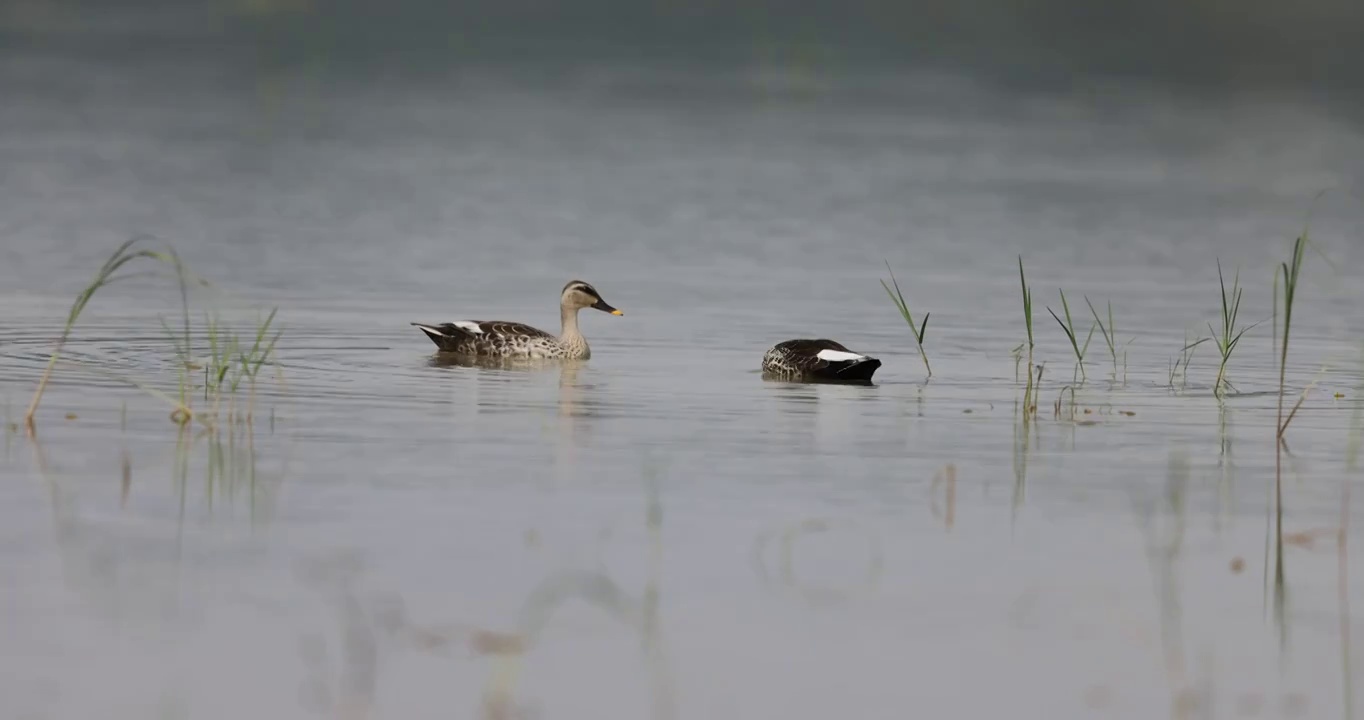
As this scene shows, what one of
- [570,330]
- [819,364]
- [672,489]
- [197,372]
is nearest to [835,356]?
[819,364]

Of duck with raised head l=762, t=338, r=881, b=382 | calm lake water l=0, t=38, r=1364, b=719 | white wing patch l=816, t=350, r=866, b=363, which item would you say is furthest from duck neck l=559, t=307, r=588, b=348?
white wing patch l=816, t=350, r=866, b=363

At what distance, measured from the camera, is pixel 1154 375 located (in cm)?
1511

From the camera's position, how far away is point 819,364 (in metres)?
14.6

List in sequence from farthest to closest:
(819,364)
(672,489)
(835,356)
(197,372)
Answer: (835,356) < (819,364) < (197,372) < (672,489)

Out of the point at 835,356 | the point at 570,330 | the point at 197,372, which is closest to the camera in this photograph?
the point at 197,372

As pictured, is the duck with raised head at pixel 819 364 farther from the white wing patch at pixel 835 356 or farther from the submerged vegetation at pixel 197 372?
the submerged vegetation at pixel 197 372

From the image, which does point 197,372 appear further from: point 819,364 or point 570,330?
point 819,364

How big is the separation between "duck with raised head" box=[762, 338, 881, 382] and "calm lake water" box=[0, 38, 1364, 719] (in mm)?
289

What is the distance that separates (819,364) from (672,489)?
5017 mm

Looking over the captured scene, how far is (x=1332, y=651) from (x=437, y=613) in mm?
2638

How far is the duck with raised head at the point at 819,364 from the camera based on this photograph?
14633 mm

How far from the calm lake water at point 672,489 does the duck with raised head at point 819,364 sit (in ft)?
0.95

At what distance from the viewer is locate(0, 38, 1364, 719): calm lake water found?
6895 mm

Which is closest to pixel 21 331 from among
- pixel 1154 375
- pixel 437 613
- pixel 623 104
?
pixel 1154 375
